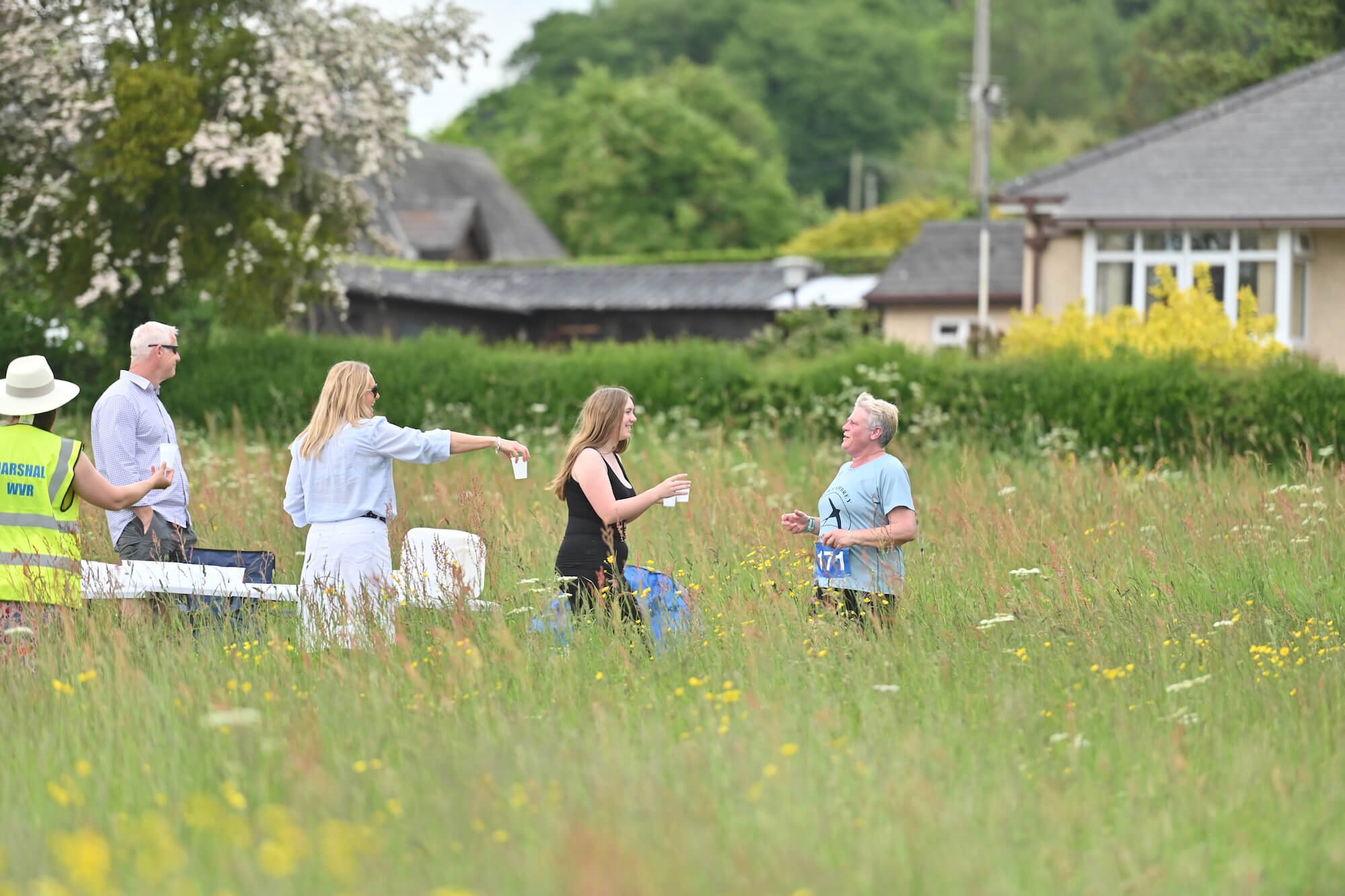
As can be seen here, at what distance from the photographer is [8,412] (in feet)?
22.2

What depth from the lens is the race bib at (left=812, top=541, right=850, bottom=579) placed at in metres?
6.85

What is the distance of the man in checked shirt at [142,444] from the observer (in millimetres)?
7574

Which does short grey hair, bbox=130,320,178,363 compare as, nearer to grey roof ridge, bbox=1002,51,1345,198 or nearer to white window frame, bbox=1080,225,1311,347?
white window frame, bbox=1080,225,1311,347

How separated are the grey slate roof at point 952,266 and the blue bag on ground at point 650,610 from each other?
28079mm

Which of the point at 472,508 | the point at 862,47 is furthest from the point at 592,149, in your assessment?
the point at 472,508

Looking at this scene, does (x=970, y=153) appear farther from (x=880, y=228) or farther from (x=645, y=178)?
(x=880, y=228)

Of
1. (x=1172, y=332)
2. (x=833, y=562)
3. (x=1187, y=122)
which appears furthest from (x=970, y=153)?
(x=833, y=562)

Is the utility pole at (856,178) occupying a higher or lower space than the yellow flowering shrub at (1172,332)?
higher

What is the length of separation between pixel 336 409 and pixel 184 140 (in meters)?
12.2

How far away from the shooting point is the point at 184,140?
17953mm

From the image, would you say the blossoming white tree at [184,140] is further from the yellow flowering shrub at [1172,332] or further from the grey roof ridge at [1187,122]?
the grey roof ridge at [1187,122]

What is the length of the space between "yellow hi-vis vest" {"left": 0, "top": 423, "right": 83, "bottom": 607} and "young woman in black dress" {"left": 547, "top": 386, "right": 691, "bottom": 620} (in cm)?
222

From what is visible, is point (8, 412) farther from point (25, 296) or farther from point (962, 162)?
point (962, 162)

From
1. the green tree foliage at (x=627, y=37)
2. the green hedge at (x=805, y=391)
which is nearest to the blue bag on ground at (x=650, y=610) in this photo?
the green hedge at (x=805, y=391)
